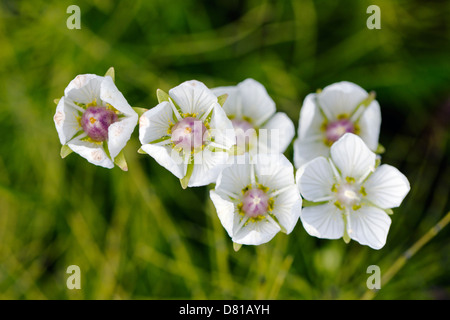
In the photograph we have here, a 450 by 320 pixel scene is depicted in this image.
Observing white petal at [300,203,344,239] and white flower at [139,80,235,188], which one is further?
white petal at [300,203,344,239]

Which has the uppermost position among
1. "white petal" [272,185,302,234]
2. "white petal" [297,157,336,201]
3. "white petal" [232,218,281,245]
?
"white petal" [297,157,336,201]

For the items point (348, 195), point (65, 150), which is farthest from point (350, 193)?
point (65, 150)

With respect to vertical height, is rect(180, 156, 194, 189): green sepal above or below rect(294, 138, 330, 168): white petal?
below

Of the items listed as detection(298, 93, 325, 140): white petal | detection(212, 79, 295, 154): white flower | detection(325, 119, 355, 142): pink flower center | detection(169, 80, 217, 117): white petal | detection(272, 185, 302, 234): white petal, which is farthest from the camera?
detection(325, 119, 355, 142): pink flower center

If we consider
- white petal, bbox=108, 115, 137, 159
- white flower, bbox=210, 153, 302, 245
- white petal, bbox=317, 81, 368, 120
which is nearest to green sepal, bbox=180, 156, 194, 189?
white flower, bbox=210, 153, 302, 245

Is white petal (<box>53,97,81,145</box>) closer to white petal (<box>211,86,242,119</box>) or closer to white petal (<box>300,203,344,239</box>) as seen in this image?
white petal (<box>211,86,242,119</box>)

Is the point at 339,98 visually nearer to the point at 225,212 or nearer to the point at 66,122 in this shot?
the point at 225,212

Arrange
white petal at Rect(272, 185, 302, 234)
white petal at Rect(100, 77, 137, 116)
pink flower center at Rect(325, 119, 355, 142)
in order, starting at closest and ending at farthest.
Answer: white petal at Rect(100, 77, 137, 116), white petal at Rect(272, 185, 302, 234), pink flower center at Rect(325, 119, 355, 142)
